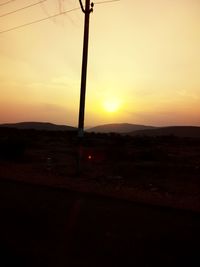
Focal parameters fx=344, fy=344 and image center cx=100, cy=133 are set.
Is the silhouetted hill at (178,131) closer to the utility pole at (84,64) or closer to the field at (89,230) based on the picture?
the utility pole at (84,64)

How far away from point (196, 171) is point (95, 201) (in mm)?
13487

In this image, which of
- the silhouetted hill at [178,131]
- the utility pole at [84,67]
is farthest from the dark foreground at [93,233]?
the silhouetted hill at [178,131]

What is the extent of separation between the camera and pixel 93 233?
6.67m

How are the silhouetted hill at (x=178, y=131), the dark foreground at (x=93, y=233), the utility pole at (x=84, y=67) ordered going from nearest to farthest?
the dark foreground at (x=93, y=233) → the utility pole at (x=84, y=67) → the silhouetted hill at (x=178, y=131)

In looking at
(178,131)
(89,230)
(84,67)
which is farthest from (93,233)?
(178,131)

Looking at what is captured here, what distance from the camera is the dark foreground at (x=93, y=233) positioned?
5.45m

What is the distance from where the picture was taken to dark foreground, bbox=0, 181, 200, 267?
215 inches

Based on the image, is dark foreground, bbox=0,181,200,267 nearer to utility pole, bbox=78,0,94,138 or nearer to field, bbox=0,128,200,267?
field, bbox=0,128,200,267

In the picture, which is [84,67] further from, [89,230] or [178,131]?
[178,131]

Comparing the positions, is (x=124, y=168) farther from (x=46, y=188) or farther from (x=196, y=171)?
(x=46, y=188)

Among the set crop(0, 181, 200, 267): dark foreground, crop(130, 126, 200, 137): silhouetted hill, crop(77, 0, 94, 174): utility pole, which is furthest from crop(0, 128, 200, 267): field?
crop(130, 126, 200, 137): silhouetted hill

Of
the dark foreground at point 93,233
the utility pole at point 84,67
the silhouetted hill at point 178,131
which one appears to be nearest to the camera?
the dark foreground at point 93,233

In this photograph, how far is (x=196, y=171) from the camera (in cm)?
2167

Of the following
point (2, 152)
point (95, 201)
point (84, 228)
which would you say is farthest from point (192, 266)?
point (2, 152)
